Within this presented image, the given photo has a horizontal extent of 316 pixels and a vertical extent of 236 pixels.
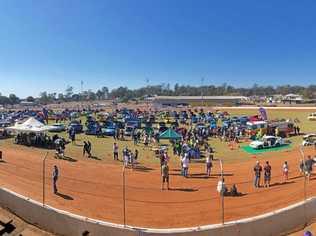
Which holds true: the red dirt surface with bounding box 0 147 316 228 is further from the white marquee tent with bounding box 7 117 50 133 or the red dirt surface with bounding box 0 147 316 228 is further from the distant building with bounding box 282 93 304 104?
the distant building with bounding box 282 93 304 104

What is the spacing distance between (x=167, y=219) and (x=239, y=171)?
11.5 meters

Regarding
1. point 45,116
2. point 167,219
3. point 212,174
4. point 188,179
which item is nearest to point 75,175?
point 188,179

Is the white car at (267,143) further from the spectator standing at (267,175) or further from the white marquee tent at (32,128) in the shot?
the white marquee tent at (32,128)

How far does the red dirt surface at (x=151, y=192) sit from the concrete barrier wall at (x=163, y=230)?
4.76ft

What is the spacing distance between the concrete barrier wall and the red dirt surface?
1451 millimetres

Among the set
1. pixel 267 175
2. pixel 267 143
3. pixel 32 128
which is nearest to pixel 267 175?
pixel 267 175

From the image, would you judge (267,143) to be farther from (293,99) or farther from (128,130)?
(293,99)

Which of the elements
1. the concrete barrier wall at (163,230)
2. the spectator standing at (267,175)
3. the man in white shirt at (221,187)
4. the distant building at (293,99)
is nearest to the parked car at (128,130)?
the spectator standing at (267,175)

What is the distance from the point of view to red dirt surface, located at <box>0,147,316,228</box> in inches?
651

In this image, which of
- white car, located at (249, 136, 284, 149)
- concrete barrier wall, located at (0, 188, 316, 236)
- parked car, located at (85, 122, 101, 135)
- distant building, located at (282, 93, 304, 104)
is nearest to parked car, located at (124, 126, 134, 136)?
parked car, located at (85, 122, 101, 135)

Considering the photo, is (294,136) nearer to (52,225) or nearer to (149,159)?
(149,159)

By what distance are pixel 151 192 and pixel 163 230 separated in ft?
23.1

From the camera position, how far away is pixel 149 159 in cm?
3241

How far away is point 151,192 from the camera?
67.6ft
